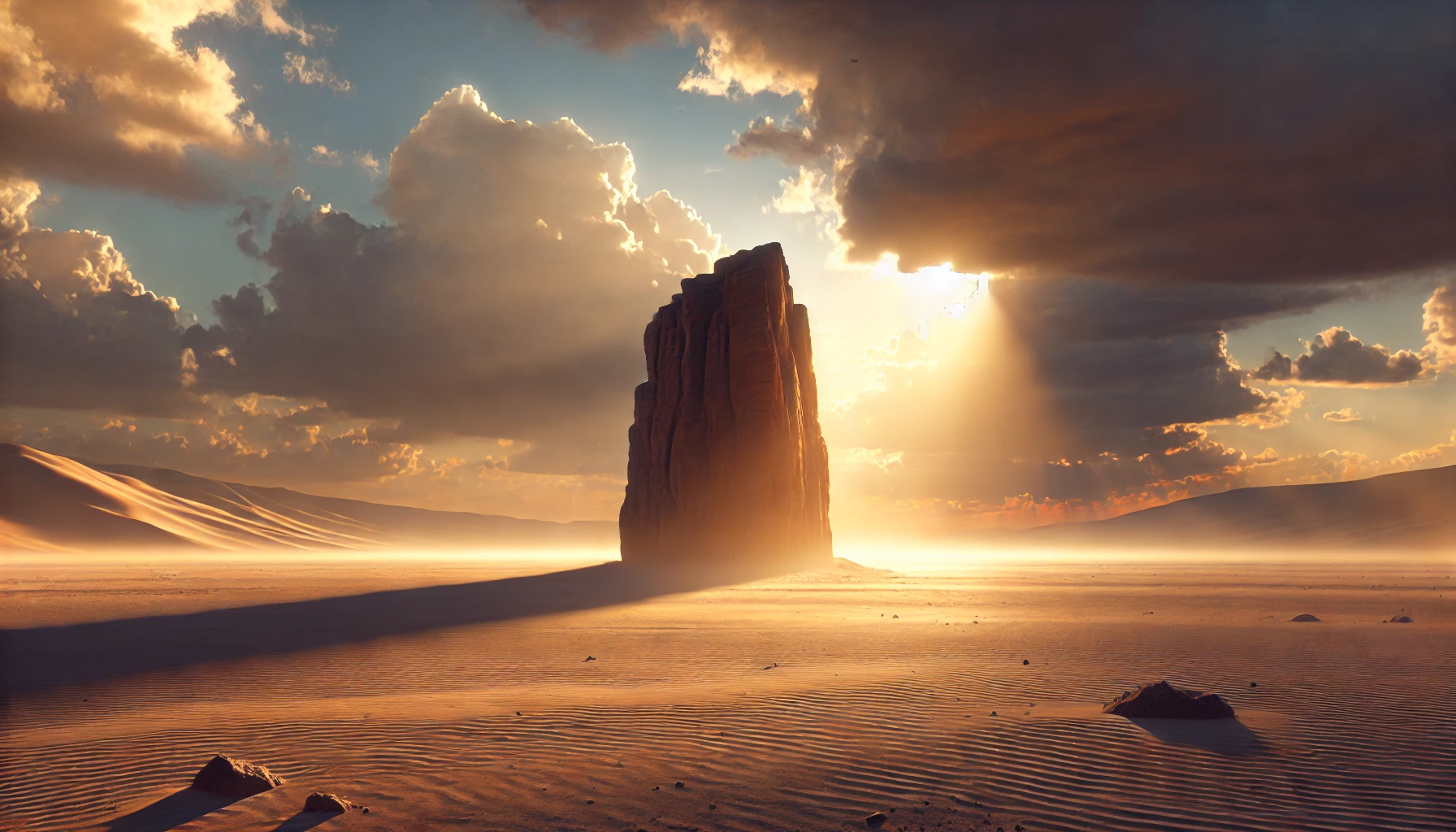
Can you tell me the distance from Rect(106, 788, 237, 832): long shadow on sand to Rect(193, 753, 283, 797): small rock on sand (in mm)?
57

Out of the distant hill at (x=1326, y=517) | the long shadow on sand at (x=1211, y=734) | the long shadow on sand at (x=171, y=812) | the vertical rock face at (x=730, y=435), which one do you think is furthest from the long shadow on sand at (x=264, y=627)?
the distant hill at (x=1326, y=517)

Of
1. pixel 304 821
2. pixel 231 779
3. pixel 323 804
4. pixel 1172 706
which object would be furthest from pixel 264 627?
pixel 1172 706

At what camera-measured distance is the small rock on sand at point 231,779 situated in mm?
7371

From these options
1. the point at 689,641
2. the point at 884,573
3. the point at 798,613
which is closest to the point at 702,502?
the point at 884,573

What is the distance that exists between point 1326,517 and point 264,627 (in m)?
182

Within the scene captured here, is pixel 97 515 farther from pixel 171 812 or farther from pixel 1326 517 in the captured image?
pixel 1326 517

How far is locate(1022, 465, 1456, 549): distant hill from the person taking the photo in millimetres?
126750

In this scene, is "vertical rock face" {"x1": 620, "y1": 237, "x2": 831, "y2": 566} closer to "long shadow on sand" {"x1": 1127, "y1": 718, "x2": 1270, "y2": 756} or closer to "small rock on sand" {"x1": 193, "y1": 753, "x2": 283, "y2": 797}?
"long shadow on sand" {"x1": 1127, "y1": 718, "x2": 1270, "y2": 756}

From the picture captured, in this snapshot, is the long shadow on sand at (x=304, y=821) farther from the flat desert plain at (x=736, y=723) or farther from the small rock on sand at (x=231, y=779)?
the small rock on sand at (x=231, y=779)

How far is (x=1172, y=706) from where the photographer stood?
975 centimetres

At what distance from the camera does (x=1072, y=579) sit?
44.9m

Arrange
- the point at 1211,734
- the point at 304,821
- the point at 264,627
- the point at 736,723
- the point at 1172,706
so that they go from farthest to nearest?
the point at 264,627 < the point at 736,723 < the point at 1172,706 < the point at 1211,734 < the point at 304,821

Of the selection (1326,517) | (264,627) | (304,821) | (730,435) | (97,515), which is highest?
(730,435)

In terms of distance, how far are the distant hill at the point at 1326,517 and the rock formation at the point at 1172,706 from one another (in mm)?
133316
